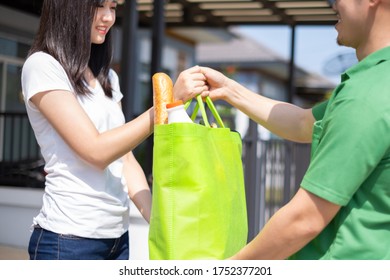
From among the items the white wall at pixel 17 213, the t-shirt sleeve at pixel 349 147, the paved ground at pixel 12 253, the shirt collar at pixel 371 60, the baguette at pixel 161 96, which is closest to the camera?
the t-shirt sleeve at pixel 349 147

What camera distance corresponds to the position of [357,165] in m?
1.22

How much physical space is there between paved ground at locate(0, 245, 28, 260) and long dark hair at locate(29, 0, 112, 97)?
359cm

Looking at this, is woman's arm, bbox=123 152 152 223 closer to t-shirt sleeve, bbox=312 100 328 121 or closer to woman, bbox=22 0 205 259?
woman, bbox=22 0 205 259

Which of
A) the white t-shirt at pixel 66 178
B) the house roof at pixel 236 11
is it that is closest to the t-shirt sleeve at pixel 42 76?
the white t-shirt at pixel 66 178

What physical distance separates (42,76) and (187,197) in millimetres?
673

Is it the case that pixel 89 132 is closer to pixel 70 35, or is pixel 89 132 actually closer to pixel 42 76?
pixel 42 76

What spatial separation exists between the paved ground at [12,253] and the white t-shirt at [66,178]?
11.6ft

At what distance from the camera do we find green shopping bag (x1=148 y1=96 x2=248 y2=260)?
147 centimetres

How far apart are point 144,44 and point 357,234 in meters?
14.7

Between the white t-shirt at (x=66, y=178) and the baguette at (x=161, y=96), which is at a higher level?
the baguette at (x=161, y=96)

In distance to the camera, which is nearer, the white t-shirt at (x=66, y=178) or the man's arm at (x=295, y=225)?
the man's arm at (x=295, y=225)

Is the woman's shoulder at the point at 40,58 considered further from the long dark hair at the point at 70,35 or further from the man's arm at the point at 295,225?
the man's arm at the point at 295,225

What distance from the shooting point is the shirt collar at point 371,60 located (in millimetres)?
1324
